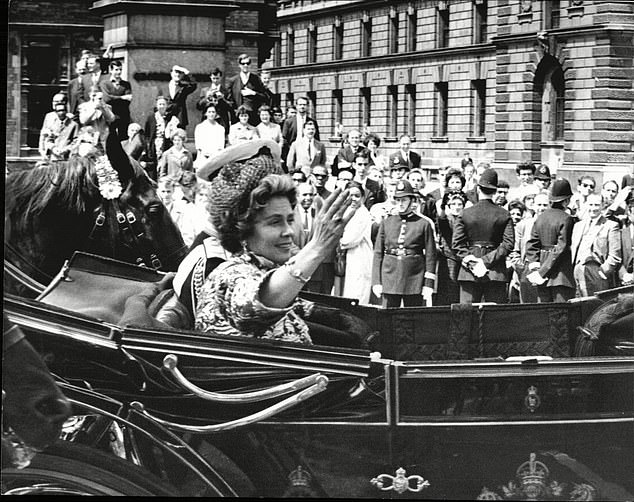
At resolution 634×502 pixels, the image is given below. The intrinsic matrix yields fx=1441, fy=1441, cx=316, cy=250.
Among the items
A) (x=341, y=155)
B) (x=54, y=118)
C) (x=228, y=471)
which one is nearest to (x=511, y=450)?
(x=228, y=471)

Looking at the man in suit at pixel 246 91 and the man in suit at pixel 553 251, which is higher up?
the man in suit at pixel 246 91

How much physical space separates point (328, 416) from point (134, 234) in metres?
1.44

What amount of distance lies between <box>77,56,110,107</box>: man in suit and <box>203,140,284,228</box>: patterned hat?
1331 millimetres

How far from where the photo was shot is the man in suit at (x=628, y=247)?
7.02m

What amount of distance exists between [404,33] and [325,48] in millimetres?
697

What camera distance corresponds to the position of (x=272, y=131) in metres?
6.99

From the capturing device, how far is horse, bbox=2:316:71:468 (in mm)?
6289

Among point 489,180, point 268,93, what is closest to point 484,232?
point 489,180

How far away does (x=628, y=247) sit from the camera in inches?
305

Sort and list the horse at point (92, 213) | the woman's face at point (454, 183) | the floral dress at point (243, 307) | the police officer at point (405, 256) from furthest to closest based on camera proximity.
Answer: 1. the woman's face at point (454, 183)
2. the police officer at point (405, 256)
3. the horse at point (92, 213)
4. the floral dress at point (243, 307)

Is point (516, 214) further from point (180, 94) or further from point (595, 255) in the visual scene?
point (180, 94)

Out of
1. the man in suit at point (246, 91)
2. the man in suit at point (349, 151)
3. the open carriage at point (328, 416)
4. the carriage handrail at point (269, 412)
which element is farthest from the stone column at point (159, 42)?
the carriage handrail at point (269, 412)

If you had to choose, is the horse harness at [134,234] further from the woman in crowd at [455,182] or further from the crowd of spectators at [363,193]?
the woman in crowd at [455,182]

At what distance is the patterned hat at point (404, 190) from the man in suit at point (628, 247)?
178cm
